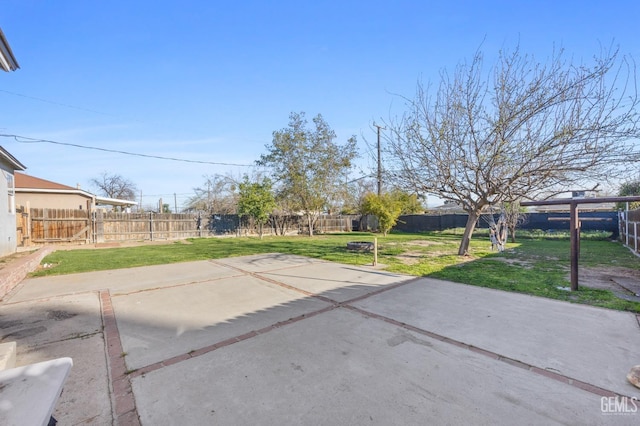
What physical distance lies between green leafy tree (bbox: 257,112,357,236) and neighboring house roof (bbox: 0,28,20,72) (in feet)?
48.1

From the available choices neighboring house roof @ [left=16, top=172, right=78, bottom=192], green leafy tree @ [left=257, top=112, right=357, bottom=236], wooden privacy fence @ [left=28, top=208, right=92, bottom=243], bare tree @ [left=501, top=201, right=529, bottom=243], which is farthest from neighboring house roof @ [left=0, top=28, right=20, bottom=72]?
green leafy tree @ [left=257, top=112, right=357, bottom=236]

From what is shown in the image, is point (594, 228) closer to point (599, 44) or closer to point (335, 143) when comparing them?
point (599, 44)

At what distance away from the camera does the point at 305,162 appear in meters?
18.8

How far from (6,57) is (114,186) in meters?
33.9

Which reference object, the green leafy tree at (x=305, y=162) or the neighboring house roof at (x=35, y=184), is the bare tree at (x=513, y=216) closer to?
the green leafy tree at (x=305, y=162)

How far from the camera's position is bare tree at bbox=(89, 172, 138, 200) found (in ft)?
104

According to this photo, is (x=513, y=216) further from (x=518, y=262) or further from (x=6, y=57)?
(x=6, y=57)

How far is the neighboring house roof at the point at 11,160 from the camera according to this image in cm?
827

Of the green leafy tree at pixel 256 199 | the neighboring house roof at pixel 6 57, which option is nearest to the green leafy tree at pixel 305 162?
the green leafy tree at pixel 256 199

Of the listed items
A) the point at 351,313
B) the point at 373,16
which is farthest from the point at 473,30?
the point at 351,313

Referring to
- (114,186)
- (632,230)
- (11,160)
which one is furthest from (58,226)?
(632,230)

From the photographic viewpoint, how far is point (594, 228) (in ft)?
50.3

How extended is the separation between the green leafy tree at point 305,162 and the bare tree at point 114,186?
22.2 meters

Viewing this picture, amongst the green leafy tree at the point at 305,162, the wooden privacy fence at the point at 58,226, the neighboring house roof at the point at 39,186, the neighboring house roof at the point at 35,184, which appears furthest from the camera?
the green leafy tree at the point at 305,162
